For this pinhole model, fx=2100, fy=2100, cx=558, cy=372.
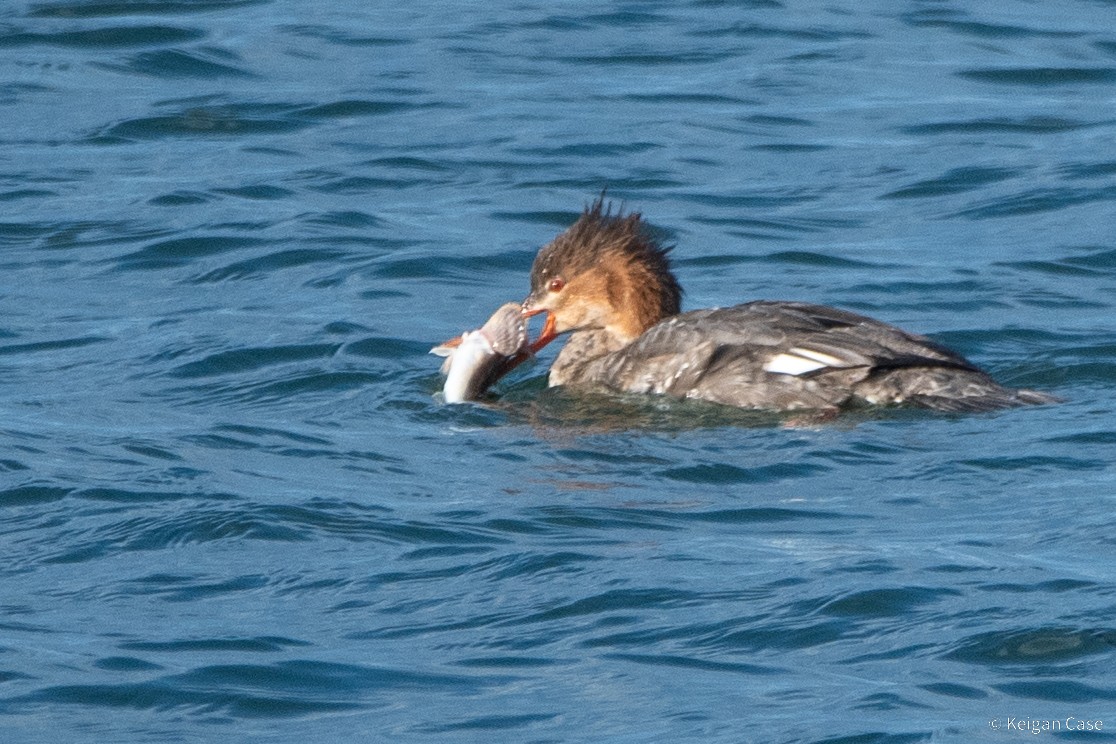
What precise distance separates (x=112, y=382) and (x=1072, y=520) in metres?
4.94

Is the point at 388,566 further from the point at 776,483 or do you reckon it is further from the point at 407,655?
the point at 776,483

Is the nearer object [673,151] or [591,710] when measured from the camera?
[591,710]

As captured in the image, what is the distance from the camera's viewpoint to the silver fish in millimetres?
9891

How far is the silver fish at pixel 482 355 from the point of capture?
32.4 ft

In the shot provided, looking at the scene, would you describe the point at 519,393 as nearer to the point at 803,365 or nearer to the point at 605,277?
the point at 605,277

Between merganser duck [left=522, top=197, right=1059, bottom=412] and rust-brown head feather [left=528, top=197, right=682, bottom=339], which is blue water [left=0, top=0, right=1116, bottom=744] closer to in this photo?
merganser duck [left=522, top=197, right=1059, bottom=412]

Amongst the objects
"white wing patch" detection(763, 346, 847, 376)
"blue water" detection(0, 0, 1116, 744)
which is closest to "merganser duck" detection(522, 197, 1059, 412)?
"white wing patch" detection(763, 346, 847, 376)

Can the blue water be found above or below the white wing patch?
below

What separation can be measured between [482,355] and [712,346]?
3.61 feet

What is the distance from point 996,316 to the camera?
11.7 m

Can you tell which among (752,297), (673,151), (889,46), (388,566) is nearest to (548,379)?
(752,297)

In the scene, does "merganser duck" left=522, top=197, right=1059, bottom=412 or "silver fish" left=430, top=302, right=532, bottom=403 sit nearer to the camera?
"merganser duck" left=522, top=197, right=1059, bottom=412

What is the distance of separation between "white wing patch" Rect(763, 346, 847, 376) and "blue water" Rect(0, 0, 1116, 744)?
0.90 ft

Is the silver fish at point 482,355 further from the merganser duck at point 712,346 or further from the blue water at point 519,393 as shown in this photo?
the merganser duck at point 712,346
